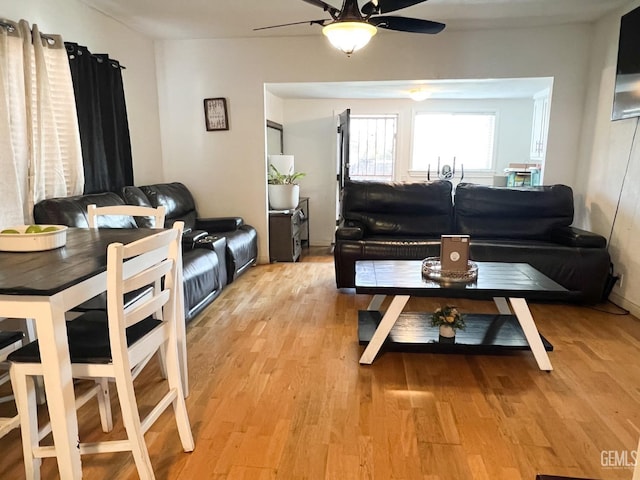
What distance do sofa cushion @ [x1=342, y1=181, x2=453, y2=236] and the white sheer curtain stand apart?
242cm

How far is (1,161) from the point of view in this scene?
262 cm

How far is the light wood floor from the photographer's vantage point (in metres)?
1.68

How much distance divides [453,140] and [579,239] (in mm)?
3525

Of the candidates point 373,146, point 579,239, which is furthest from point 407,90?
point 579,239

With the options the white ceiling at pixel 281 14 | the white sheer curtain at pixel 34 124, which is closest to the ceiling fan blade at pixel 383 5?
the white ceiling at pixel 281 14

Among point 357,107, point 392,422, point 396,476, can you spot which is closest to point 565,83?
point 357,107

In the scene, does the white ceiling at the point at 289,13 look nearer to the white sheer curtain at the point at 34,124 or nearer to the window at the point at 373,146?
the white sheer curtain at the point at 34,124

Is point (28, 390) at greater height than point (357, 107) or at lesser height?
lesser

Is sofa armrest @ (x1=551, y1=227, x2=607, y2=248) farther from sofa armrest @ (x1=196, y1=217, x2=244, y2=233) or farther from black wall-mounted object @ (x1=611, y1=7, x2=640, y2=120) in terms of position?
sofa armrest @ (x1=196, y1=217, x2=244, y2=233)

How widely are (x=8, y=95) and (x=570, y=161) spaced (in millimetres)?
4684

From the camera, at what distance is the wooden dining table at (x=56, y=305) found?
1219mm

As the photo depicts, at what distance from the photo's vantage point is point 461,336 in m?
2.59

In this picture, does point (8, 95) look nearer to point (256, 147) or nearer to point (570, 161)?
point (256, 147)

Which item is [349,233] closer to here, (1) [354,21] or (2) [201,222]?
(2) [201,222]
